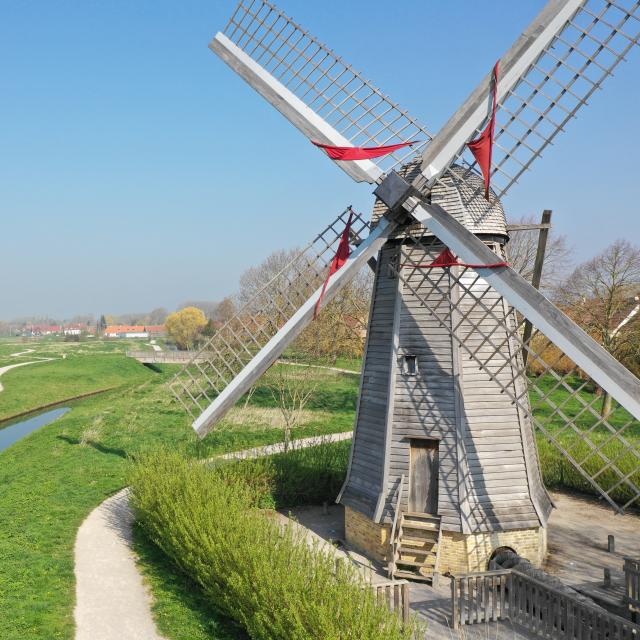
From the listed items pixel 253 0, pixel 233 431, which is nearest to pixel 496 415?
pixel 253 0

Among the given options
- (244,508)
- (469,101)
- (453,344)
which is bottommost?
(244,508)

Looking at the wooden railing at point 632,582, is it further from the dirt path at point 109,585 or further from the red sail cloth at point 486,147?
the dirt path at point 109,585

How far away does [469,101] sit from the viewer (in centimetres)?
843

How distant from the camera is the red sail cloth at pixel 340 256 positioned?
926 cm

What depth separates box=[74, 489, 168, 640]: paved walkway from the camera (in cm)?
817

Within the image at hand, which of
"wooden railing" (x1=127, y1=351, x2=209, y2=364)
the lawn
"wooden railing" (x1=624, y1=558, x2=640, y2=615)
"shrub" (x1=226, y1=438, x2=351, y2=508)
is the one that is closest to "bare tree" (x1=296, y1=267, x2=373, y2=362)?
"shrub" (x1=226, y1=438, x2=351, y2=508)

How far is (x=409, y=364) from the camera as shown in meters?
9.94

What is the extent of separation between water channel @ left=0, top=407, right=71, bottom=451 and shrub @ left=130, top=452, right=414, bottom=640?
1729cm

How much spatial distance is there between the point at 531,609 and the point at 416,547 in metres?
2.16

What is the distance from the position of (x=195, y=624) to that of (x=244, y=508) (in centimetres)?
183

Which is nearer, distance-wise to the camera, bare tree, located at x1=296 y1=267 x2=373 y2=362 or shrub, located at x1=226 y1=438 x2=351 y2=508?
shrub, located at x1=226 y1=438 x2=351 y2=508

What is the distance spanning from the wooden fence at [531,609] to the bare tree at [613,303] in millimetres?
16803

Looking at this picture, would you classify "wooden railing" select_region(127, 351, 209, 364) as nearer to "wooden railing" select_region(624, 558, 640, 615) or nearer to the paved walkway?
the paved walkway

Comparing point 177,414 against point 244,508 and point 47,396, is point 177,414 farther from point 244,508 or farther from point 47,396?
point 244,508
